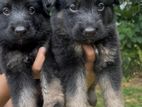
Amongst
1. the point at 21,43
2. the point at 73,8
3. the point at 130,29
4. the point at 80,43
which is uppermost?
the point at 73,8

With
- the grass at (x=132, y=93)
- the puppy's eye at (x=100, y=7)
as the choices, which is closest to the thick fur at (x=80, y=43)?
the puppy's eye at (x=100, y=7)

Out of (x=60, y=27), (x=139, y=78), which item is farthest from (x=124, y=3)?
(x=60, y=27)

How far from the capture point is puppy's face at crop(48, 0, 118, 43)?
13.3 feet

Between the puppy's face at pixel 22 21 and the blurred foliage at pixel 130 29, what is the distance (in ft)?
13.4

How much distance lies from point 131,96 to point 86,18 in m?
4.27

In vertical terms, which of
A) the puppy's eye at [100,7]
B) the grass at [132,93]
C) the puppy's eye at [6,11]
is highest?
the puppy's eye at [6,11]

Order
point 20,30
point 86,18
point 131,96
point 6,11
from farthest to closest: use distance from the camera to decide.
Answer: point 131,96 < point 6,11 < point 86,18 < point 20,30

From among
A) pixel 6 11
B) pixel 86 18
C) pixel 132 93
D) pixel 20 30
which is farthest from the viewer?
pixel 132 93

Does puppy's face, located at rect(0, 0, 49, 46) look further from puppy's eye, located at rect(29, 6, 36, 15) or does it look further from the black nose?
the black nose

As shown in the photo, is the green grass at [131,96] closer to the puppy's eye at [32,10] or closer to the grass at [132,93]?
the grass at [132,93]

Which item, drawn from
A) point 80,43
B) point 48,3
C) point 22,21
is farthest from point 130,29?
point 22,21

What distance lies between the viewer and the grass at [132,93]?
771cm

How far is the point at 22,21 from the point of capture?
13.4 ft

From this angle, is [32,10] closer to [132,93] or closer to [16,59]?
[16,59]
